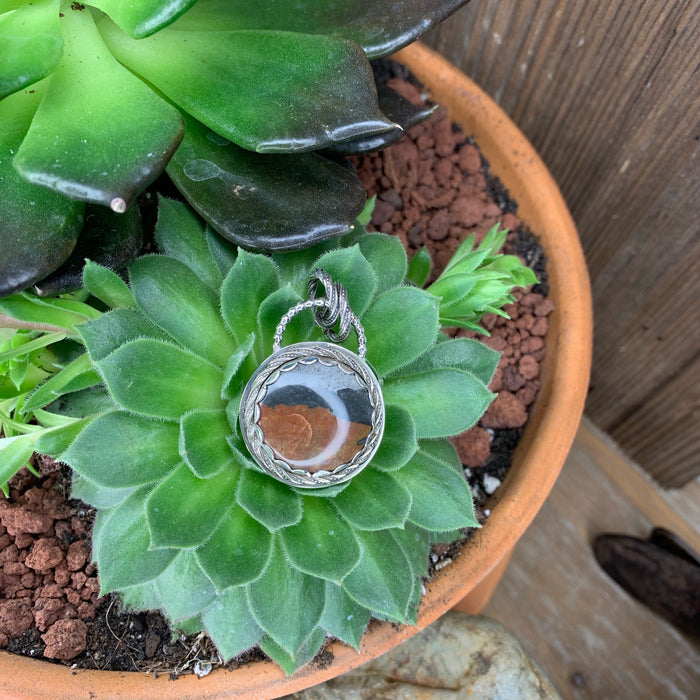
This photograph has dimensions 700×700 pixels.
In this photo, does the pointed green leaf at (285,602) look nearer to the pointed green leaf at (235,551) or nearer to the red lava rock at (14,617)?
the pointed green leaf at (235,551)

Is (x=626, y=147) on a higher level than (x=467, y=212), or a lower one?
higher

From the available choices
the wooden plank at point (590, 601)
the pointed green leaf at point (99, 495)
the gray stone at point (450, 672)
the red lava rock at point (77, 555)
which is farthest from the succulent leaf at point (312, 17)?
the wooden plank at point (590, 601)

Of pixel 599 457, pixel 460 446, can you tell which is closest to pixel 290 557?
pixel 460 446

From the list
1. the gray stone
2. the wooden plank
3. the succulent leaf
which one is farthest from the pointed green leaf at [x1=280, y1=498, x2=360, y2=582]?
the wooden plank

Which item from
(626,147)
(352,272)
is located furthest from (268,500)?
(626,147)

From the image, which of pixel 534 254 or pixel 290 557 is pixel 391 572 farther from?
pixel 534 254

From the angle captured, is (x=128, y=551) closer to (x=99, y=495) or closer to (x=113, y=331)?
(x=99, y=495)
